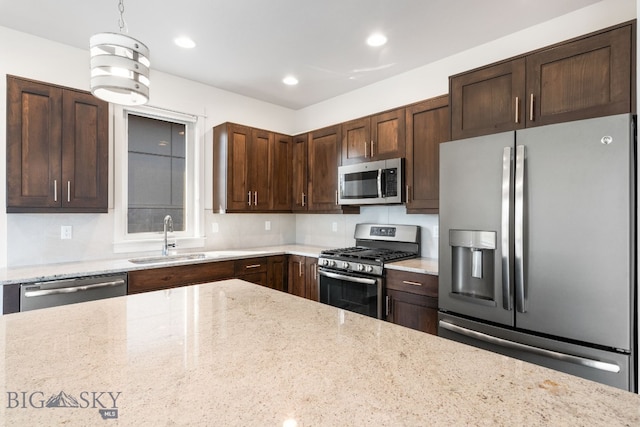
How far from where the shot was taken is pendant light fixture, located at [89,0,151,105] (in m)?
1.21

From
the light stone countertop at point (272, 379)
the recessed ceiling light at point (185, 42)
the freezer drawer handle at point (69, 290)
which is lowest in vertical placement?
the freezer drawer handle at point (69, 290)

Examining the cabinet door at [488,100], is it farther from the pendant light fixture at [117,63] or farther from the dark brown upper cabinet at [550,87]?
the pendant light fixture at [117,63]

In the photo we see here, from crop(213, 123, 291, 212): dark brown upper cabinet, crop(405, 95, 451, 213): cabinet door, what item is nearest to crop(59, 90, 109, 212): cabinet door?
crop(213, 123, 291, 212): dark brown upper cabinet

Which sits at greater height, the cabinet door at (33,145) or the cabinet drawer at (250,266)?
the cabinet door at (33,145)

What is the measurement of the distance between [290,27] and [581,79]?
6.54 ft

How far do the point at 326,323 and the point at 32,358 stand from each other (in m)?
0.87

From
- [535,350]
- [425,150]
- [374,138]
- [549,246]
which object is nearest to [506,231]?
[549,246]

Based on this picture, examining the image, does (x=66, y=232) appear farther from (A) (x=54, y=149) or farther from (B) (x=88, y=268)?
(A) (x=54, y=149)

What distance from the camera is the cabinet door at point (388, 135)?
3.08 meters

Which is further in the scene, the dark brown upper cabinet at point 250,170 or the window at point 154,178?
the dark brown upper cabinet at point 250,170

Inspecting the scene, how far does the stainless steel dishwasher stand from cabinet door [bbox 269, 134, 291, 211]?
5.99ft

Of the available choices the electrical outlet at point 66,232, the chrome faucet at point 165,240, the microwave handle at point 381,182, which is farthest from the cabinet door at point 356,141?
the electrical outlet at point 66,232

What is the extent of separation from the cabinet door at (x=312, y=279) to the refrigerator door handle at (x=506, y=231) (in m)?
1.89

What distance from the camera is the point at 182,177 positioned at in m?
3.67
